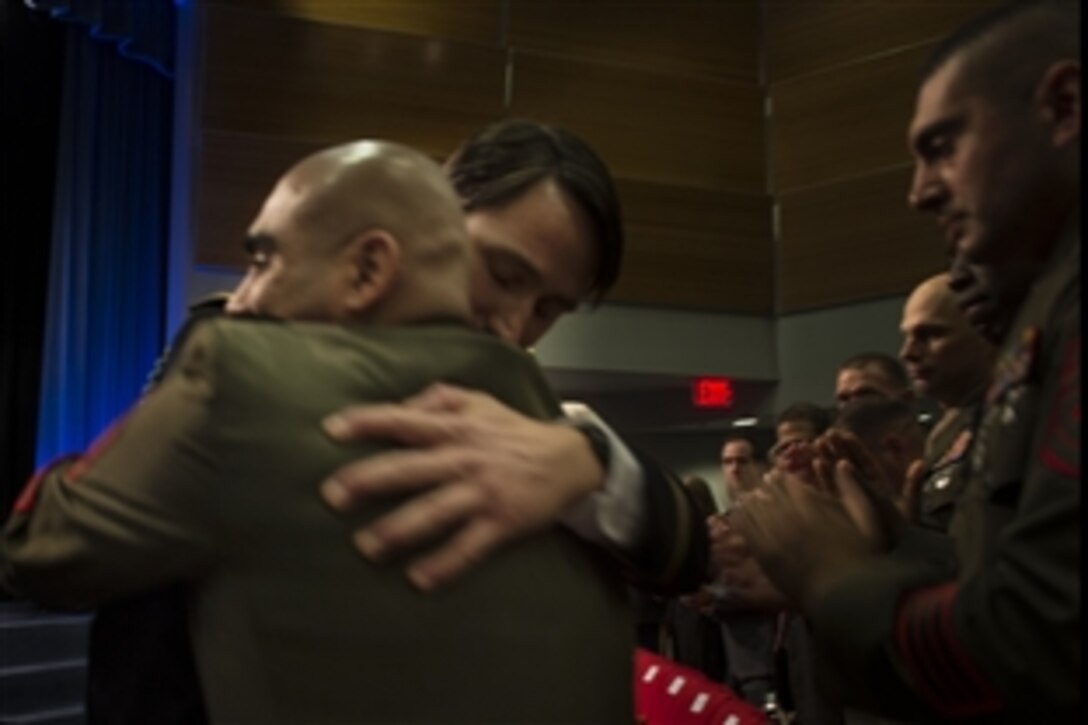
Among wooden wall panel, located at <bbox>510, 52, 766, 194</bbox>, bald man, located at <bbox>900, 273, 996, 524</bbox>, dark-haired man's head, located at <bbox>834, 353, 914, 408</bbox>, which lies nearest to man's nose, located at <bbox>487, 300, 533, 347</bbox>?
bald man, located at <bbox>900, 273, 996, 524</bbox>

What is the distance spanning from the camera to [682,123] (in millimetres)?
5938

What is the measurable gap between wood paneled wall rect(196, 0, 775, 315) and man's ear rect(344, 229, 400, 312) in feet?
14.2

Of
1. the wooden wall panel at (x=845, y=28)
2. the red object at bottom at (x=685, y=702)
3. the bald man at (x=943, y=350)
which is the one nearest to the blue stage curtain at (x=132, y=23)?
the wooden wall panel at (x=845, y=28)

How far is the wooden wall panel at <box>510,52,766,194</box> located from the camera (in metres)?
5.71

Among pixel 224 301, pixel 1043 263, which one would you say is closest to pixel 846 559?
pixel 1043 263

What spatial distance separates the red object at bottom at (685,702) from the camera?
1.83 m

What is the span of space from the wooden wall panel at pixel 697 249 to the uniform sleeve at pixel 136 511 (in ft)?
16.2

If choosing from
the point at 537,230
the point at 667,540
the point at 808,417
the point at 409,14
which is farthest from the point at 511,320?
the point at 409,14

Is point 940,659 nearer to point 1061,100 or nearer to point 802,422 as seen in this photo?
point 1061,100

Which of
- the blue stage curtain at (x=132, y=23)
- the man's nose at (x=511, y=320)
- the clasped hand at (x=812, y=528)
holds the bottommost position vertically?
the clasped hand at (x=812, y=528)

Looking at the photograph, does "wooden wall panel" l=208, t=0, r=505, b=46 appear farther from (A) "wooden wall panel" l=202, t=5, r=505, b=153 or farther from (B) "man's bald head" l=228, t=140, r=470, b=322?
(B) "man's bald head" l=228, t=140, r=470, b=322

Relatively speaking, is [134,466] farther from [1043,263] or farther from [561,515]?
[1043,263]

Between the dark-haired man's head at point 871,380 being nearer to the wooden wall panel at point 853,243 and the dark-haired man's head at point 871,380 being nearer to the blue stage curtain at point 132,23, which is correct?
the wooden wall panel at point 853,243

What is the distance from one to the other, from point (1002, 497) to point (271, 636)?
1.57 ft
